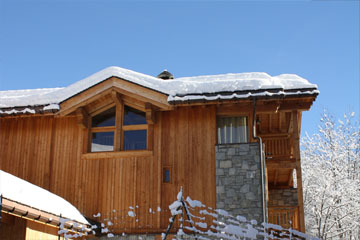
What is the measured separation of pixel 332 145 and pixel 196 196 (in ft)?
53.0

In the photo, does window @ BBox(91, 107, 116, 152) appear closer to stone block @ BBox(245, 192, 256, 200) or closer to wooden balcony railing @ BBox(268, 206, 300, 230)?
stone block @ BBox(245, 192, 256, 200)

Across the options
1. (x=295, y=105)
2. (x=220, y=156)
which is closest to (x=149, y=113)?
(x=220, y=156)

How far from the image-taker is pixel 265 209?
1212cm

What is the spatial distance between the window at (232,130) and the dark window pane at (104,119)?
3.00 meters

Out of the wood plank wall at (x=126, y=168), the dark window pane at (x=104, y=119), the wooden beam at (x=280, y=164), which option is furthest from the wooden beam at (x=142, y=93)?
the wooden beam at (x=280, y=164)

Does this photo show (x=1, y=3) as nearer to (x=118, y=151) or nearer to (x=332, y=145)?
(x=118, y=151)

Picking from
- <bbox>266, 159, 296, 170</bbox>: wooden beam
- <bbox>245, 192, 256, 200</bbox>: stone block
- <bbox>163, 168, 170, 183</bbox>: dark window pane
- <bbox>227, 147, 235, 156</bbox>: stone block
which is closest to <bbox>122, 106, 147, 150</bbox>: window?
<bbox>163, 168, 170, 183</bbox>: dark window pane

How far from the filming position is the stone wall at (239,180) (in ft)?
40.0

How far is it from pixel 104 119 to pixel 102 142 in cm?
67

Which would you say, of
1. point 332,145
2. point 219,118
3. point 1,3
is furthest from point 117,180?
point 332,145

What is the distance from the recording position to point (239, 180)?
1245cm

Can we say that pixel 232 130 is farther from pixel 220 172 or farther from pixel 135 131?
pixel 135 131

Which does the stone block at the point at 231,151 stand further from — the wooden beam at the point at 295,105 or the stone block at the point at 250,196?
the wooden beam at the point at 295,105

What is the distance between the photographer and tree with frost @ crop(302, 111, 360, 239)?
2305cm
